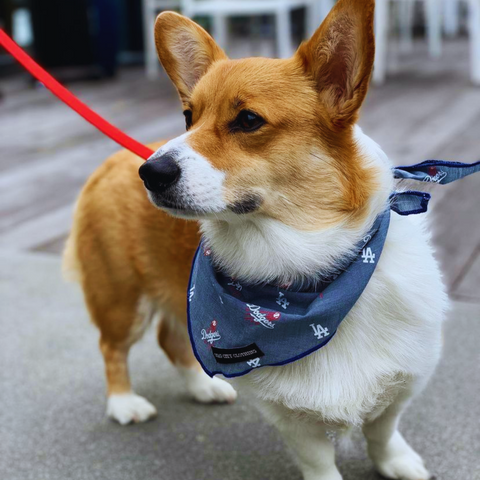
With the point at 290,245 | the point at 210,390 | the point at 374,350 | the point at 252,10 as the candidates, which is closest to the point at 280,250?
the point at 290,245

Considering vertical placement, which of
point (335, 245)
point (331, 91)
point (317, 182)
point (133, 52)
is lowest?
point (133, 52)

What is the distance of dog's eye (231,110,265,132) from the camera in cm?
183

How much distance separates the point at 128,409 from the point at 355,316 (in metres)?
1.18

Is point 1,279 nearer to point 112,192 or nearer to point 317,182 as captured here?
point 112,192

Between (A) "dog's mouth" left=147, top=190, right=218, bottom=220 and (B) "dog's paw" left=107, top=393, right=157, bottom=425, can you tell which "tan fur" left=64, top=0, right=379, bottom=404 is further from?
(B) "dog's paw" left=107, top=393, right=157, bottom=425

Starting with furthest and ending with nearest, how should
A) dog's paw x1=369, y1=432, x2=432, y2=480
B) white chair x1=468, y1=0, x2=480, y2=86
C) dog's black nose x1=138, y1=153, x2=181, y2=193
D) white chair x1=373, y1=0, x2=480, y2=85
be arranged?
white chair x1=373, y1=0, x2=480, y2=85 → white chair x1=468, y1=0, x2=480, y2=86 → dog's paw x1=369, y1=432, x2=432, y2=480 → dog's black nose x1=138, y1=153, x2=181, y2=193

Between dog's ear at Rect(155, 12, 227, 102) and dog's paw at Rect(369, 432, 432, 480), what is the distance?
1265 millimetres

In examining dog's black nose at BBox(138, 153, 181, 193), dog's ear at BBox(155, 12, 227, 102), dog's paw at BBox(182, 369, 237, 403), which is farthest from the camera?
dog's paw at BBox(182, 369, 237, 403)

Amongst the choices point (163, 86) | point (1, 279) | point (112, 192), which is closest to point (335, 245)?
point (112, 192)

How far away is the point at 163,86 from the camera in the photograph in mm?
8805

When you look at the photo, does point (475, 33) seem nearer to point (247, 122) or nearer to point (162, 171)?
point (247, 122)

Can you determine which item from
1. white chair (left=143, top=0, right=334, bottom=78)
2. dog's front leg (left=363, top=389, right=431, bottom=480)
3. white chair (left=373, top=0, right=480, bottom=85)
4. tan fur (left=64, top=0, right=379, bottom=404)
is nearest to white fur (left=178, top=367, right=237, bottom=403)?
dog's front leg (left=363, top=389, right=431, bottom=480)

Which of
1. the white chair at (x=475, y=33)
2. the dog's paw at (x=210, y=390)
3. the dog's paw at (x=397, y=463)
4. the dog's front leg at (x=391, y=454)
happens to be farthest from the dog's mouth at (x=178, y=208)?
the white chair at (x=475, y=33)

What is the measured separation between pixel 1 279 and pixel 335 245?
107 inches
